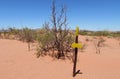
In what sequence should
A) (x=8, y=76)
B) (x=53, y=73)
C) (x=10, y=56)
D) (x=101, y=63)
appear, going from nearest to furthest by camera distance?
1. (x=8, y=76)
2. (x=53, y=73)
3. (x=101, y=63)
4. (x=10, y=56)

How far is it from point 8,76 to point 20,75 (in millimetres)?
453

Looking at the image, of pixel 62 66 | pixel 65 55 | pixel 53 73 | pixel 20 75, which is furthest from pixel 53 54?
pixel 20 75

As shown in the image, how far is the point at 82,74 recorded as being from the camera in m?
8.48

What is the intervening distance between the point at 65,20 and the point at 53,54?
1.81 meters

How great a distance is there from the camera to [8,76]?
8062 mm

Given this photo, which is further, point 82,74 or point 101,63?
point 101,63

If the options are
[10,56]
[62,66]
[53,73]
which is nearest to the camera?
[53,73]

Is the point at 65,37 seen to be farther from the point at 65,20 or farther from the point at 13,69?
the point at 13,69

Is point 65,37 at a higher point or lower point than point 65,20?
lower

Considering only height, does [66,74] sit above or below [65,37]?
below

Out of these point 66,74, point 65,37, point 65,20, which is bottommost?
point 66,74

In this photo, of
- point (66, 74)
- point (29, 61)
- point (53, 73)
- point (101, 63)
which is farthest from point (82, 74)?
point (29, 61)

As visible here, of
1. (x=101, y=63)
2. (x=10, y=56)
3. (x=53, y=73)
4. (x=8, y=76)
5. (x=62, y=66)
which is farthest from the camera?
(x=10, y=56)

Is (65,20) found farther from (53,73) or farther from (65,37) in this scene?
(53,73)
